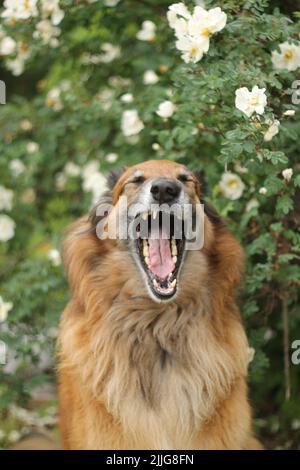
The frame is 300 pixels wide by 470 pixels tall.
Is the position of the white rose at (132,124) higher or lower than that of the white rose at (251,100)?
lower

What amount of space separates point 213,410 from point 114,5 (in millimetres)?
2614

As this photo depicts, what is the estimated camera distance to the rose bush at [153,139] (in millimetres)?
3951

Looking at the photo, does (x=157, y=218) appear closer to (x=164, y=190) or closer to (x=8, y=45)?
(x=164, y=190)

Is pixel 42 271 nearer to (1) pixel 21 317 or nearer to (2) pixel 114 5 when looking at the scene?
(1) pixel 21 317

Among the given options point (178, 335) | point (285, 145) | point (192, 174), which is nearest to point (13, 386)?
point (178, 335)

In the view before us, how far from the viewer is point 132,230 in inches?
165

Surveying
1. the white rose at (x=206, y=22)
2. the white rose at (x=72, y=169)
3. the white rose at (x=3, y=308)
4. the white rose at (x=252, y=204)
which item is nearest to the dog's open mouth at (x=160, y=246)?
the white rose at (x=252, y=204)

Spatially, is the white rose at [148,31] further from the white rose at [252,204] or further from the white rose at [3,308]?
the white rose at [3,308]

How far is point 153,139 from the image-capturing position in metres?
5.43

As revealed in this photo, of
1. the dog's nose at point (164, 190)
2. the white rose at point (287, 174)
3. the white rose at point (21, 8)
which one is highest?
the white rose at point (21, 8)

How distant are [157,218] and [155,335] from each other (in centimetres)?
63

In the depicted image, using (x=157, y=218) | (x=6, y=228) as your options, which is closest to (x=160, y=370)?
(x=157, y=218)

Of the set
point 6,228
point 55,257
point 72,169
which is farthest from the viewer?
point 72,169

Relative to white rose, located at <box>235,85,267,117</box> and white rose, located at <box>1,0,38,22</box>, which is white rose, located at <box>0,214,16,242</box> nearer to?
white rose, located at <box>1,0,38,22</box>
